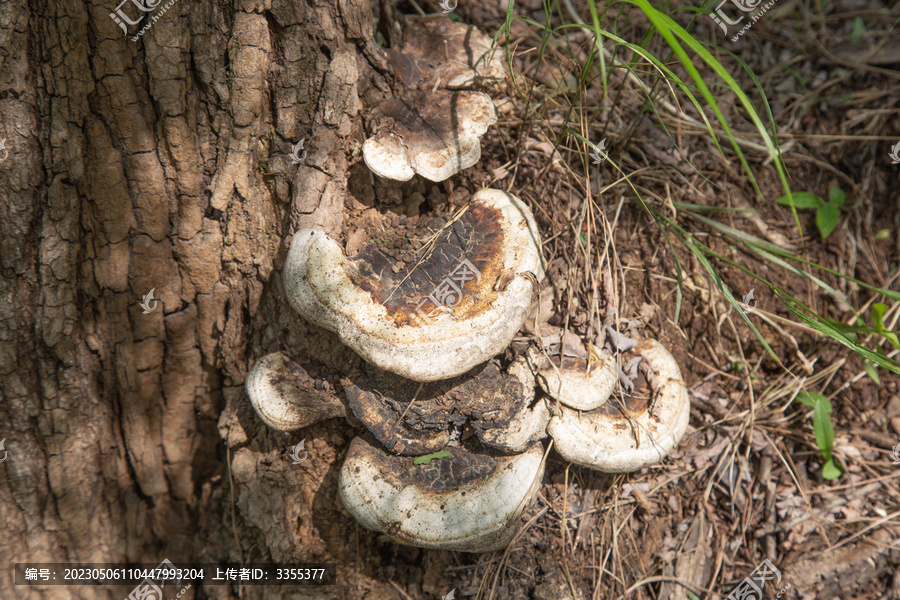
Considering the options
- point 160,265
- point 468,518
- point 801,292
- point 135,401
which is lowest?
point 135,401

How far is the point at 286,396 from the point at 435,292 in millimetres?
930

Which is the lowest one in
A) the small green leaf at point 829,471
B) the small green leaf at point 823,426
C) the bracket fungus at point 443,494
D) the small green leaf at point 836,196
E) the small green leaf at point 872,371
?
the small green leaf at point 829,471

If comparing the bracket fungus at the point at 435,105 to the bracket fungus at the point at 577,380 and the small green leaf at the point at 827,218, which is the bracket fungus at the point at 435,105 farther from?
the small green leaf at the point at 827,218

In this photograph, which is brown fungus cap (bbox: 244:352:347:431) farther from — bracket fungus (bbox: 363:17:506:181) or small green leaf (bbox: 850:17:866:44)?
small green leaf (bbox: 850:17:866:44)

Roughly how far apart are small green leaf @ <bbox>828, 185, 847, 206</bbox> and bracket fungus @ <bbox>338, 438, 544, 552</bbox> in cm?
290

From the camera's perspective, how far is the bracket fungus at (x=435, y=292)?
2045 mm

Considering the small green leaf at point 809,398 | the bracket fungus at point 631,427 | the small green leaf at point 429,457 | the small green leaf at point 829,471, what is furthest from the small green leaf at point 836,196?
the small green leaf at point 429,457

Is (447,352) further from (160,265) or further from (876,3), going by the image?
(876,3)

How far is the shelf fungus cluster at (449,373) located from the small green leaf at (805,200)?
1771 millimetres

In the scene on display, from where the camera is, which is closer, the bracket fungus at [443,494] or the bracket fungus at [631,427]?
the bracket fungus at [443,494]

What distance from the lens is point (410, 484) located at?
91.7 inches

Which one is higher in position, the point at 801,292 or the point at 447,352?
the point at 447,352

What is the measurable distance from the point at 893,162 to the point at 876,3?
1.43m

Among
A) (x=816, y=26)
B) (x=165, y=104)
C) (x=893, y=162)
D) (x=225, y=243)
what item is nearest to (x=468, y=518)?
(x=225, y=243)
